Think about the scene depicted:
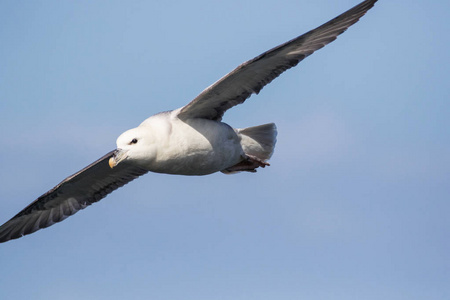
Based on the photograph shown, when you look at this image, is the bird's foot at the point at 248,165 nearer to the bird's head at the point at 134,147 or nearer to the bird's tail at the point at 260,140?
the bird's tail at the point at 260,140

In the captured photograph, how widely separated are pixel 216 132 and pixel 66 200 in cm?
296

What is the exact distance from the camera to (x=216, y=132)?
10.7 meters

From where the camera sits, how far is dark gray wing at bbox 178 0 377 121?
400 inches

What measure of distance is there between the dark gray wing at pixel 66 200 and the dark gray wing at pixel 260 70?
6.52ft

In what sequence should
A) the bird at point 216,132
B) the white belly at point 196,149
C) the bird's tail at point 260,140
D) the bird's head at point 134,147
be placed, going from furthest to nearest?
1. the bird's tail at point 260,140
2. the white belly at point 196,149
3. the bird at point 216,132
4. the bird's head at point 134,147

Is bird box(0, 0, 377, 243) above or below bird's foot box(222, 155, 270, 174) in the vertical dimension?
above

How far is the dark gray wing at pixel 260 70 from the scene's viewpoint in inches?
400

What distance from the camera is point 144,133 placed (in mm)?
10094

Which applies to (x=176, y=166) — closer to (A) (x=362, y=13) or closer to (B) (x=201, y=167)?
(B) (x=201, y=167)

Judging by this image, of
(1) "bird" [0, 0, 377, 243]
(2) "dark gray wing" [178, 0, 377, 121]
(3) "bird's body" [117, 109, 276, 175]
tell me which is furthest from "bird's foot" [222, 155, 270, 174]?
(2) "dark gray wing" [178, 0, 377, 121]

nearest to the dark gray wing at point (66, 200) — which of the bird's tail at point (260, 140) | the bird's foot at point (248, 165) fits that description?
the bird's foot at point (248, 165)

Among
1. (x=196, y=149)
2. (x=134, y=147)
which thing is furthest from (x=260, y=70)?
(x=134, y=147)

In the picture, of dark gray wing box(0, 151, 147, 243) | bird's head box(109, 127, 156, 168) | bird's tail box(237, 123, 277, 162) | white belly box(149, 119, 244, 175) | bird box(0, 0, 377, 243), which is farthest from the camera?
dark gray wing box(0, 151, 147, 243)

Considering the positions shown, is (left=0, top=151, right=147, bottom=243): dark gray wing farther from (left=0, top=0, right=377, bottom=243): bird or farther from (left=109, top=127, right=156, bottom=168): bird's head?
(left=109, top=127, right=156, bottom=168): bird's head
